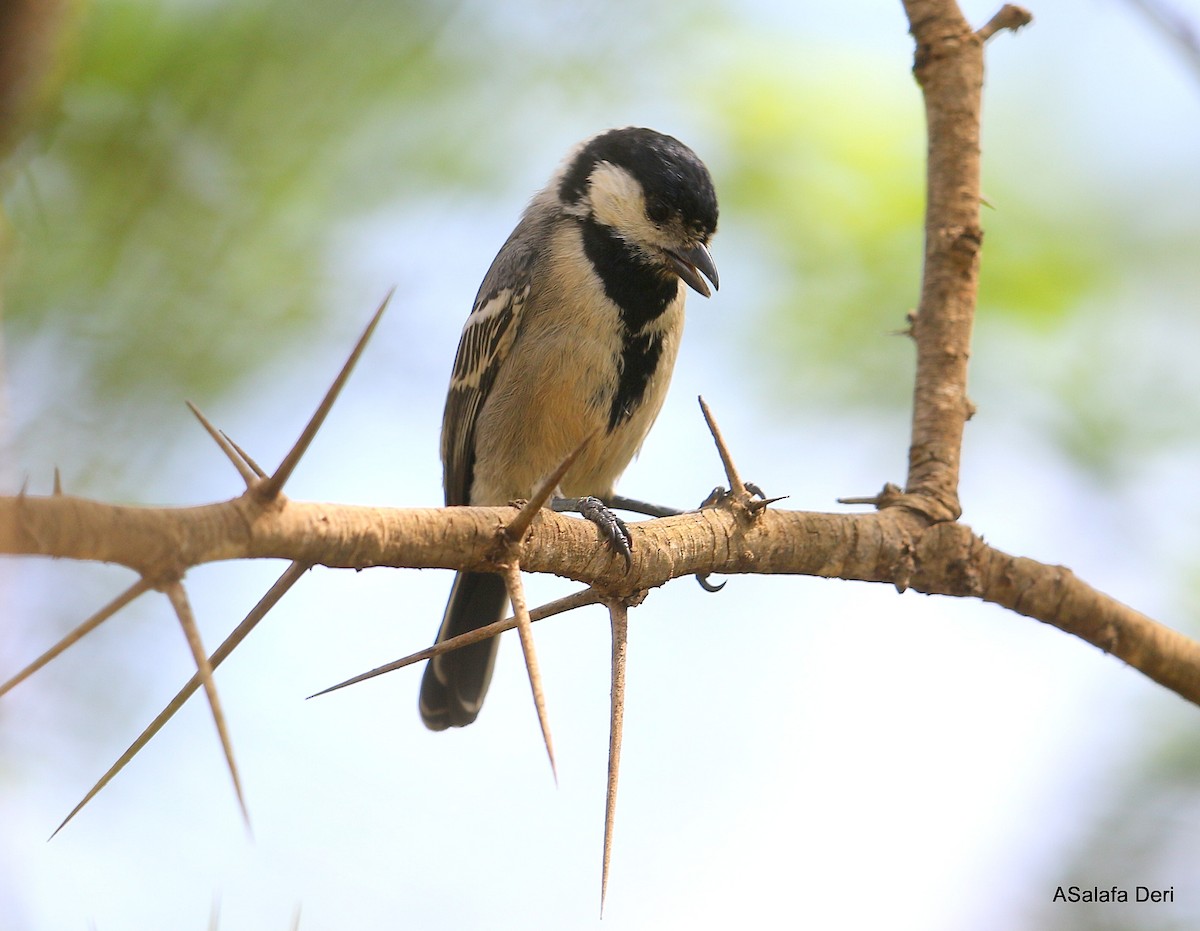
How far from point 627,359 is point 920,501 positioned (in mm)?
1446

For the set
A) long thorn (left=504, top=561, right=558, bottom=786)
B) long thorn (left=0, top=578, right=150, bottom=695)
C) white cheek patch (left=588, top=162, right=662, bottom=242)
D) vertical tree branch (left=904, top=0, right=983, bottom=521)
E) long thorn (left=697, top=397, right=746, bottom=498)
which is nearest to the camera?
long thorn (left=0, top=578, right=150, bottom=695)

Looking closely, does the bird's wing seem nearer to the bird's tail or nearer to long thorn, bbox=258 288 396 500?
the bird's tail

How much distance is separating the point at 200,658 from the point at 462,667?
332cm

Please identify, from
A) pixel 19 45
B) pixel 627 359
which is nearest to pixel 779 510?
pixel 627 359

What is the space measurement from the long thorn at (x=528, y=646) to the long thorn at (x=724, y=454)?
21.7 inches

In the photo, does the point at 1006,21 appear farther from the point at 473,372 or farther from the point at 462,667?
the point at 462,667

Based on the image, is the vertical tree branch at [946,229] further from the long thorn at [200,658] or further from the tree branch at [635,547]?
the long thorn at [200,658]

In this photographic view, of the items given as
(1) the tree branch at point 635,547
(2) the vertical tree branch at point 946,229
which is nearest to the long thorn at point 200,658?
(1) the tree branch at point 635,547

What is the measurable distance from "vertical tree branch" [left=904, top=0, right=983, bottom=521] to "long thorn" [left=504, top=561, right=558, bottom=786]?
1564 mm

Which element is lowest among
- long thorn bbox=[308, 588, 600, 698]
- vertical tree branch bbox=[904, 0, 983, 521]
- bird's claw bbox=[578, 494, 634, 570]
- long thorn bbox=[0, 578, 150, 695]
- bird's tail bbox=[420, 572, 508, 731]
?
long thorn bbox=[0, 578, 150, 695]

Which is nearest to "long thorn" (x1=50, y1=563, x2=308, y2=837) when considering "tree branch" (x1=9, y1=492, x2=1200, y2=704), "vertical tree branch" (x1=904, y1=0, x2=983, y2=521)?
"tree branch" (x1=9, y1=492, x2=1200, y2=704)

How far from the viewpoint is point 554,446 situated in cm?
432

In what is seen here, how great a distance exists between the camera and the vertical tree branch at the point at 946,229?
11.0 ft

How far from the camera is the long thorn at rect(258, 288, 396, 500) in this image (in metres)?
1.46
